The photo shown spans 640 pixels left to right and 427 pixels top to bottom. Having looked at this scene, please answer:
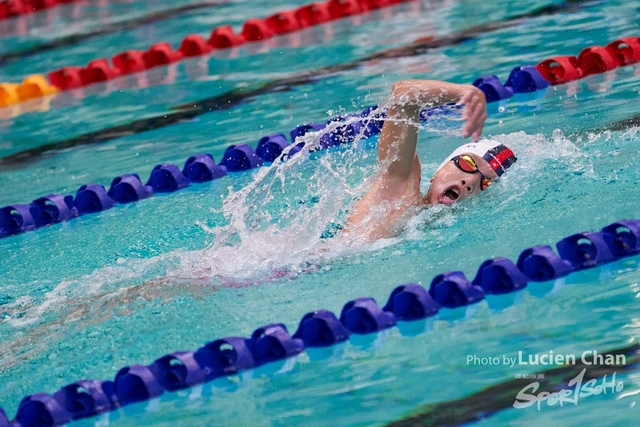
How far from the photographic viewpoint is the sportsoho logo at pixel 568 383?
9.46 feet

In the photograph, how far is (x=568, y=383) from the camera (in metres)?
2.94

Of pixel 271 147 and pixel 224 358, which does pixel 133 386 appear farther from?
pixel 271 147

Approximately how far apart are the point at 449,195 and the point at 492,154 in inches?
10.5

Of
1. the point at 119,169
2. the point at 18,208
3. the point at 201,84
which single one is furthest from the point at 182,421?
the point at 201,84

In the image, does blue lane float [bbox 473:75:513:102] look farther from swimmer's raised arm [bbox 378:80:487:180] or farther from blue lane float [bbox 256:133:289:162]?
swimmer's raised arm [bbox 378:80:487:180]

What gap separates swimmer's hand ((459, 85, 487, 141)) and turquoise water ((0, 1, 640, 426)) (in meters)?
0.54

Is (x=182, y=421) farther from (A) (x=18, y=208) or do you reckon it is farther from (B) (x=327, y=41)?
(B) (x=327, y=41)

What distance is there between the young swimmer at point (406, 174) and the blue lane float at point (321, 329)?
0.66 metres

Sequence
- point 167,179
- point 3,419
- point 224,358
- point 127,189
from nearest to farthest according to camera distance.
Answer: point 3,419 → point 224,358 → point 127,189 → point 167,179

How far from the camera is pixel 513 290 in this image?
11.8 ft

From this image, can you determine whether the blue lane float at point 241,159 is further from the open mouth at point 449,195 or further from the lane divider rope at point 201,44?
the lane divider rope at point 201,44

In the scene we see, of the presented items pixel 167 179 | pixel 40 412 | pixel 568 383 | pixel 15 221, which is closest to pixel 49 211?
pixel 15 221

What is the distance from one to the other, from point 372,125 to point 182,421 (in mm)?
3194

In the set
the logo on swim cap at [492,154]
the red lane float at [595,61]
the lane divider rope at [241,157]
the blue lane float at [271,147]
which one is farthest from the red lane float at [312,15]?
the logo on swim cap at [492,154]
